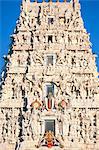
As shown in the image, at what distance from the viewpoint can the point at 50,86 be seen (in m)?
38.8

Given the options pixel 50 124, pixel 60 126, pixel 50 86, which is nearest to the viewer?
pixel 60 126

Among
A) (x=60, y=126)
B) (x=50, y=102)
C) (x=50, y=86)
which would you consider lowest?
(x=60, y=126)

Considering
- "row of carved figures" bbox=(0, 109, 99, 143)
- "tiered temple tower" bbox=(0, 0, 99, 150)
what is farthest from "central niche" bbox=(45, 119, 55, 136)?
"row of carved figures" bbox=(0, 109, 99, 143)

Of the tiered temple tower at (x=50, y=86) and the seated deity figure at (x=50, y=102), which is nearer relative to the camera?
the tiered temple tower at (x=50, y=86)

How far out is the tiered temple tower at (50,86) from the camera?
3725 centimetres

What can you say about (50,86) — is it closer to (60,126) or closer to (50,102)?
(50,102)

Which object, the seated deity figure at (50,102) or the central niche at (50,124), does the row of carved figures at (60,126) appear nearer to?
the central niche at (50,124)

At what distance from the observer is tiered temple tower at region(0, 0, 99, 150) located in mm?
37250

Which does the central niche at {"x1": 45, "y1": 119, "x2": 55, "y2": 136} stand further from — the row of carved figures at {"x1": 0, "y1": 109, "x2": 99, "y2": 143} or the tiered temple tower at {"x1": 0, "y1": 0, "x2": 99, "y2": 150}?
the row of carved figures at {"x1": 0, "y1": 109, "x2": 99, "y2": 143}

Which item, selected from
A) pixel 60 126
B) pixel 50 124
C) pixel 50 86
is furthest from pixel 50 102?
pixel 60 126

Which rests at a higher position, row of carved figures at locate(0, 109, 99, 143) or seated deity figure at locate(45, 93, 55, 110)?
seated deity figure at locate(45, 93, 55, 110)

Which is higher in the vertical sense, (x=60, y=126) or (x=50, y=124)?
(x=50, y=124)

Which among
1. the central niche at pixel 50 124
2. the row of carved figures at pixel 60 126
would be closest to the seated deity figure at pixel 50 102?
the row of carved figures at pixel 60 126

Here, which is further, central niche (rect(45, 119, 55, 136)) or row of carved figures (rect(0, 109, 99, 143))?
central niche (rect(45, 119, 55, 136))
